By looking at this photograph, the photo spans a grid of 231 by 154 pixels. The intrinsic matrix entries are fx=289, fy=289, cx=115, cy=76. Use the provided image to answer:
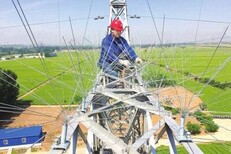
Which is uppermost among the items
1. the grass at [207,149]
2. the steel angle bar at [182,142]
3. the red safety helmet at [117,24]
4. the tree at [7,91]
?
the tree at [7,91]

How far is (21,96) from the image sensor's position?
3469 cm

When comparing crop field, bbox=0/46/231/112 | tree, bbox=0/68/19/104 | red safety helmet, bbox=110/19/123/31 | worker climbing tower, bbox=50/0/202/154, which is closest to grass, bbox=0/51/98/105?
crop field, bbox=0/46/231/112

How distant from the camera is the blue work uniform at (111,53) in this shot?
19.1 ft

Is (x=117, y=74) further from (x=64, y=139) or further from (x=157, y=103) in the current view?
(x=64, y=139)

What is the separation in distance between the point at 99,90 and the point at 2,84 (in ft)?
75.1

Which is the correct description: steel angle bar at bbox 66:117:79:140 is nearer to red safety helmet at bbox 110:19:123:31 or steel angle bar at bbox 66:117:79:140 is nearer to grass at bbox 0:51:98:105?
grass at bbox 0:51:98:105

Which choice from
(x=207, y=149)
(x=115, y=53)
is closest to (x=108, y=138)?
(x=115, y=53)

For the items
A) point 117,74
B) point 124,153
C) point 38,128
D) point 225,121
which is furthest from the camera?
point 225,121

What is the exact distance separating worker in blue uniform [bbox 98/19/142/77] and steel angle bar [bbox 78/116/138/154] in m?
2.62

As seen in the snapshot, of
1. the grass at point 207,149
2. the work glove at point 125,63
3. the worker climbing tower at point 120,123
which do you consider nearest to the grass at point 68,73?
the worker climbing tower at point 120,123

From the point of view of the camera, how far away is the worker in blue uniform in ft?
19.0

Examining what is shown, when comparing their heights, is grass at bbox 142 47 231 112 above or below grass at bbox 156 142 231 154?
above

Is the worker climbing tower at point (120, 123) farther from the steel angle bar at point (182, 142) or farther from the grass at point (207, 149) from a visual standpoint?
the grass at point (207, 149)

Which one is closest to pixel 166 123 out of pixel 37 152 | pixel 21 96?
pixel 37 152
